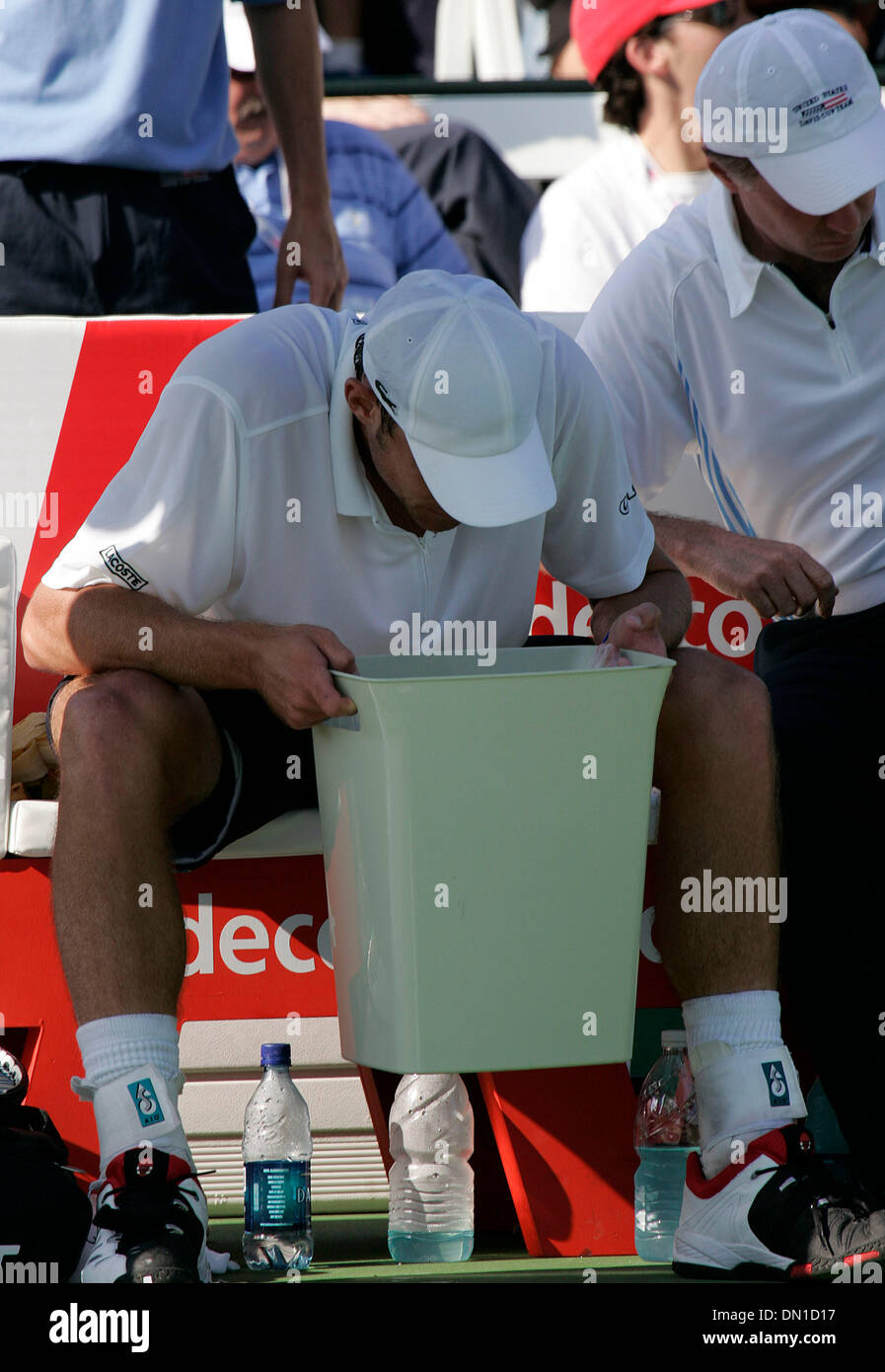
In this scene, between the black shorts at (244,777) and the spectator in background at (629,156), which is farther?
the spectator in background at (629,156)

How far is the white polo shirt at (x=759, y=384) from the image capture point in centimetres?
270

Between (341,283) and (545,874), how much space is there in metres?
1.77

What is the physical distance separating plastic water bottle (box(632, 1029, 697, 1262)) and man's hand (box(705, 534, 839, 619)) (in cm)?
59

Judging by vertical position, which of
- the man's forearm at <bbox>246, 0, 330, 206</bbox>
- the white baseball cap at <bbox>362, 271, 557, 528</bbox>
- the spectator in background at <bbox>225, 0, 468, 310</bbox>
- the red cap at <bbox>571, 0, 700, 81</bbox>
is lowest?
the white baseball cap at <bbox>362, 271, 557, 528</bbox>

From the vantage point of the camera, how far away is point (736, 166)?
8.79 ft

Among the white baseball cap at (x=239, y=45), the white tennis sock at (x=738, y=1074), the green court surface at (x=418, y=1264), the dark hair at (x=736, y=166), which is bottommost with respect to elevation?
the green court surface at (x=418, y=1264)

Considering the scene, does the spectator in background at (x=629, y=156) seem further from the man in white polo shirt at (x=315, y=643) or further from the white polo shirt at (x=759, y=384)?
the man in white polo shirt at (x=315, y=643)

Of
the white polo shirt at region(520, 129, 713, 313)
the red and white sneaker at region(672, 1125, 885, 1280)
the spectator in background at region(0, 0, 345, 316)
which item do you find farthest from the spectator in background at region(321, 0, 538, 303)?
the red and white sneaker at region(672, 1125, 885, 1280)

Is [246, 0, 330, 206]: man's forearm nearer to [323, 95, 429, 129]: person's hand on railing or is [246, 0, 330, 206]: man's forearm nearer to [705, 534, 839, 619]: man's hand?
[705, 534, 839, 619]: man's hand

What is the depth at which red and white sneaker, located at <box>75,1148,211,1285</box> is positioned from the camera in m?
1.79

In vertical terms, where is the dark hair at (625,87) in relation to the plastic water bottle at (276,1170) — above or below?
above

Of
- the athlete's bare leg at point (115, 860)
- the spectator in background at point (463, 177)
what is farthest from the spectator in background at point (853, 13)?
the athlete's bare leg at point (115, 860)

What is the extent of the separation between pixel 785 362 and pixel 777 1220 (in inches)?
52.9
